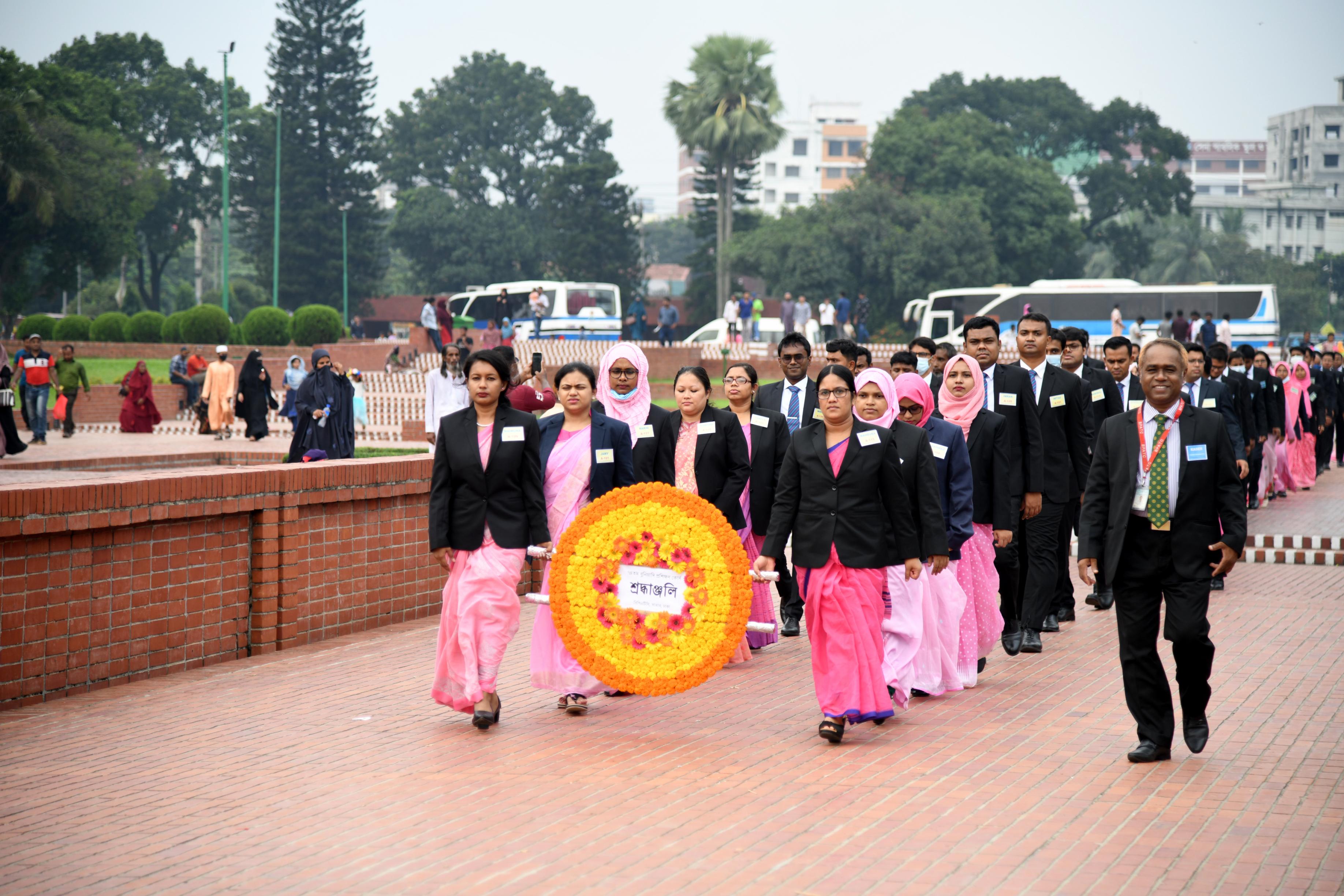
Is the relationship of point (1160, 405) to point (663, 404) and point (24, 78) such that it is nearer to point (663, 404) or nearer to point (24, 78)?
point (663, 404)

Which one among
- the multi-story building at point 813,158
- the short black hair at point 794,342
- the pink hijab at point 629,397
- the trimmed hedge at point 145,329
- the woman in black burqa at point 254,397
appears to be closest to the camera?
the pink hijab at point 629,397

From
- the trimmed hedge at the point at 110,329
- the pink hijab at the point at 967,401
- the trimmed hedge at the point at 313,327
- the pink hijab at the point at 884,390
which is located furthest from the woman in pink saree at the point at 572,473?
the trimmed hedge at the point at 110,329

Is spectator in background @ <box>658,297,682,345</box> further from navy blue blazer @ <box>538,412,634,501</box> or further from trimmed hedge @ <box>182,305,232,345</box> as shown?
navy blue blazer @ <box>538,412,634,501</box>

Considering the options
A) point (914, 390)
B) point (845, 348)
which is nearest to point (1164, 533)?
point (914, 390)

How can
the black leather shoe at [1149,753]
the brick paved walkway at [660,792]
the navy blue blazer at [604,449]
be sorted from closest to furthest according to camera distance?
the brick paved walkway at [660,792] → the black leather shoe at [1149,753] → the navy blue blazer at [604,449]

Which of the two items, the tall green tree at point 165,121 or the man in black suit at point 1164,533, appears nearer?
the man in black suit at point 1164,533

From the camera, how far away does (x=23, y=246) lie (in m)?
50.9

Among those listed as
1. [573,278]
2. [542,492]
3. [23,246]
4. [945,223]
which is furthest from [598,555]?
[573,278]

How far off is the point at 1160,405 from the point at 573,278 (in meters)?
66.5

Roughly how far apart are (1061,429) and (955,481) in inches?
81.8

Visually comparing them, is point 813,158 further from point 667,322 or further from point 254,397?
point 254,397

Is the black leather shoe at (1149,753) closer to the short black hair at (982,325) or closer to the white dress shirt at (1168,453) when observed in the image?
the white dress shirt at (1168,453)

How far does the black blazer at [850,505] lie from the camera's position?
625 centimetres

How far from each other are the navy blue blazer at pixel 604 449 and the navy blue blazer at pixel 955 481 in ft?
5.21
